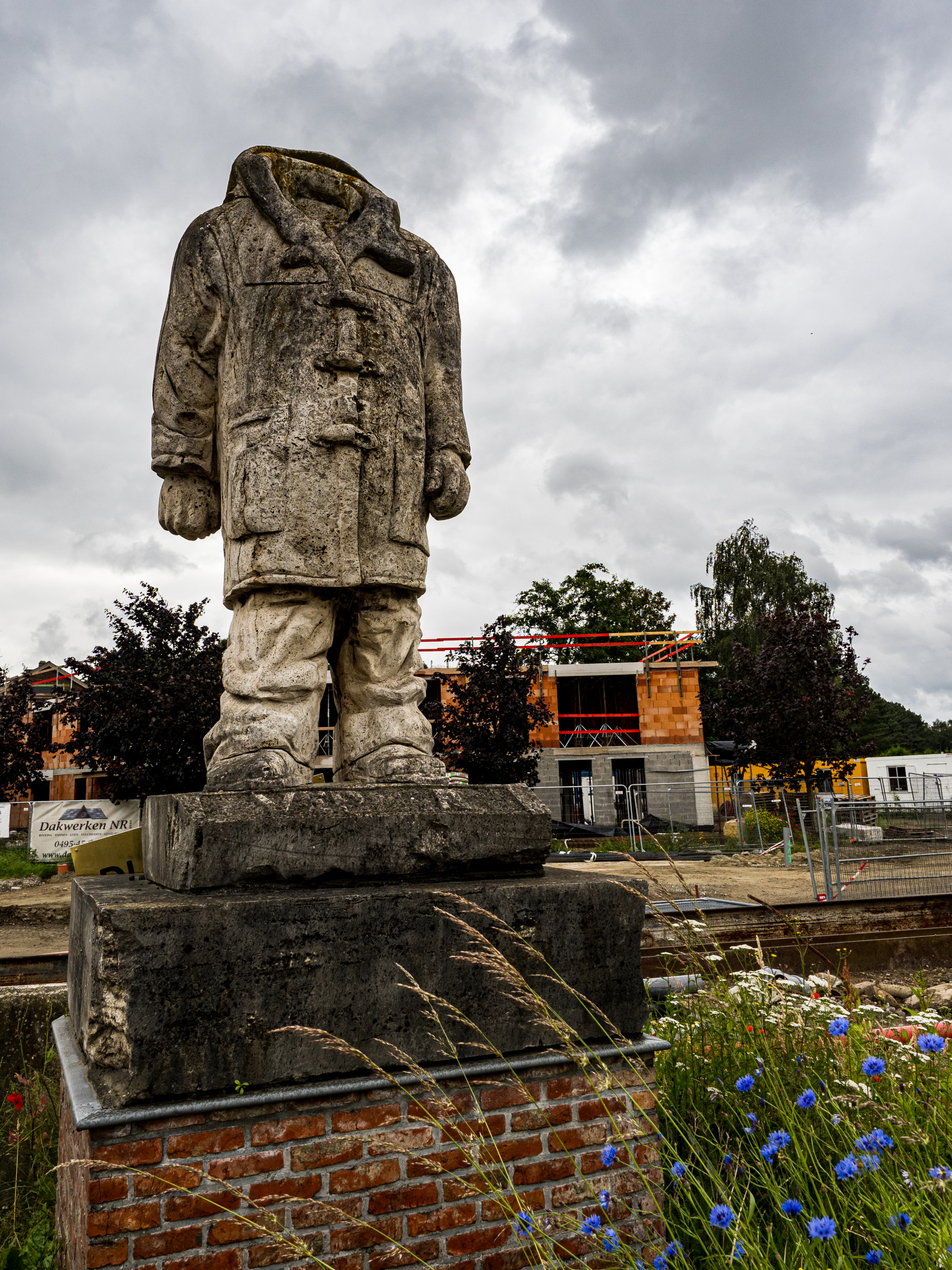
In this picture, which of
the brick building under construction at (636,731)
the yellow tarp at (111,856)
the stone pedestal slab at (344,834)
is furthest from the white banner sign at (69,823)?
the stone pedestal slab at (344,834)

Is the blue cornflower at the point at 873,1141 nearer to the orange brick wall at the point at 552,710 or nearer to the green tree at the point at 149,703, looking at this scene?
the green tree at the point at 149,703

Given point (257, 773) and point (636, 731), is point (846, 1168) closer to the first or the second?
point (257, 773)

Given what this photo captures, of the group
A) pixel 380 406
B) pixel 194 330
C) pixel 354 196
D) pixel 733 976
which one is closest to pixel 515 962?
pixel 733 976

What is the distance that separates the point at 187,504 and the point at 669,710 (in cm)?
2321

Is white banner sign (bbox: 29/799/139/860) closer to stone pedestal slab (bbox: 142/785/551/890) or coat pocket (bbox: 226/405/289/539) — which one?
coat pocket (bbox: 226/405/289/539)

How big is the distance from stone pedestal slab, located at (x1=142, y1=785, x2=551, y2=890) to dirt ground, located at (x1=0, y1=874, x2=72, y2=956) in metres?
5.47

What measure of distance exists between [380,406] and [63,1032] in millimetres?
2248

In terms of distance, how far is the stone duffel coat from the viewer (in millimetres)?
3020

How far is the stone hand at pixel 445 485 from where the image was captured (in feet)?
11.1

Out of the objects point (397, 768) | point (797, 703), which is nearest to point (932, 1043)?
point (397, 768)

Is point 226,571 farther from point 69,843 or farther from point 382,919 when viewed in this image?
point 69,843

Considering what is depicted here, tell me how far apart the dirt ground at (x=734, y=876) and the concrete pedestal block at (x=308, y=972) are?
522 centimetres

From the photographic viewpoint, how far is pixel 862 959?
6.30 m

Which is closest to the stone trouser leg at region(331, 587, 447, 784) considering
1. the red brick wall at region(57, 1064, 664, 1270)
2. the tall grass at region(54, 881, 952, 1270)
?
the tall grass at region(54, 881, 952, 1270)
